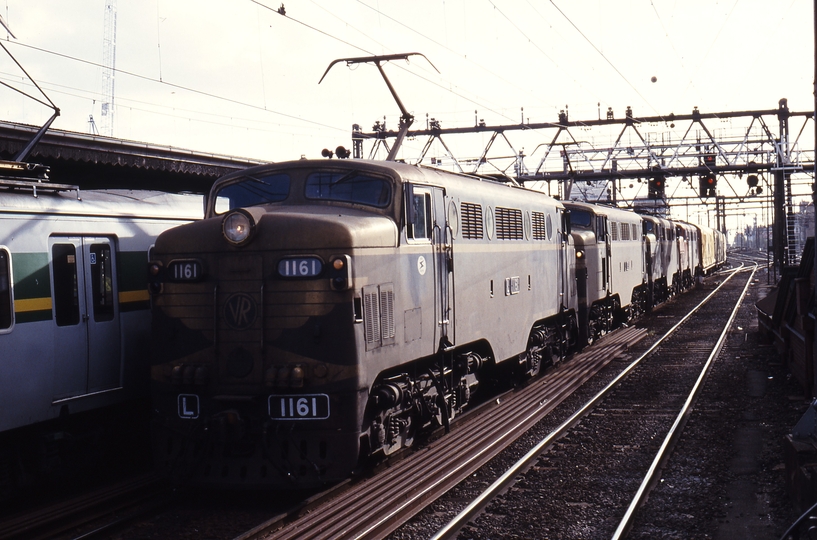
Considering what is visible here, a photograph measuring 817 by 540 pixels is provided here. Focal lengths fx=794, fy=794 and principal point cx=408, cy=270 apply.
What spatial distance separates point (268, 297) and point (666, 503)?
15.9 feet

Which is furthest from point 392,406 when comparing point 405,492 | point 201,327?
point 201,327

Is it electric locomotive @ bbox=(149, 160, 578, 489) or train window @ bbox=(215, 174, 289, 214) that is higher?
train window @ bbox=(215, 174, 289, 214)

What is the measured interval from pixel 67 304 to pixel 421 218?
4343 millimetres

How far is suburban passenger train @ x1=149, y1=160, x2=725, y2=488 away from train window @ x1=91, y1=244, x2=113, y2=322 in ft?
3.75

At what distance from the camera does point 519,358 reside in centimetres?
1439

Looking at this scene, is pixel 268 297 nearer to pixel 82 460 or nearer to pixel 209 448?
pixel 209 448

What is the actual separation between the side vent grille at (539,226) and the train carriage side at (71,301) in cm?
691

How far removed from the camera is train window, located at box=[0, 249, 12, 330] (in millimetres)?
8391

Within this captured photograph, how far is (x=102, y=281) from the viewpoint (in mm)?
9742

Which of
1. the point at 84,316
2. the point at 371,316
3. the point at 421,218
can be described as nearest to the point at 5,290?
the point at 84,316

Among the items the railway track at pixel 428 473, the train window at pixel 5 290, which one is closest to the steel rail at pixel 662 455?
the railway track at pixel 428 473

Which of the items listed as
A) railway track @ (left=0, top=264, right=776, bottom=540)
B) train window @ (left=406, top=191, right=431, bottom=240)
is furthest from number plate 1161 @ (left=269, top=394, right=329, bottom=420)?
train window @ (left=406, top=191, right=431, bottom=240)

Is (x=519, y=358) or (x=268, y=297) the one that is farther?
(x=519, y=358)

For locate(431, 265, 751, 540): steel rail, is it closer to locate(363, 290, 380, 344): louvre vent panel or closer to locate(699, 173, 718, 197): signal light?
locate(363, 290, 380, 344): louvre vent panel
